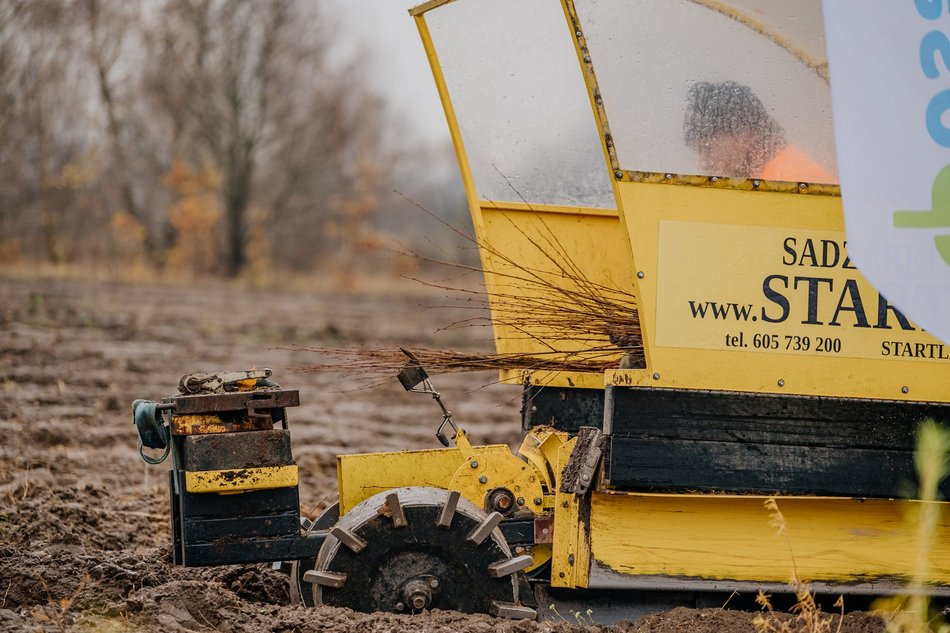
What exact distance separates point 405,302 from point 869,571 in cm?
1983

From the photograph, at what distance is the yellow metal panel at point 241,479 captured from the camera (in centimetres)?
380

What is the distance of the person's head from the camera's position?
12.5 ft

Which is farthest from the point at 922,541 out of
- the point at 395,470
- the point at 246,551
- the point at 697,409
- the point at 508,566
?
the point at 246,551

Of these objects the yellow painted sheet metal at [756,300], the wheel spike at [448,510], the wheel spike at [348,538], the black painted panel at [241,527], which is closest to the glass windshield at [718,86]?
the yellow painted sheet metal at [756,300]

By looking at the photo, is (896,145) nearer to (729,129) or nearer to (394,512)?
(729,129)

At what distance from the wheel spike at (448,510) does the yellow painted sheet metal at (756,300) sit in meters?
0.67

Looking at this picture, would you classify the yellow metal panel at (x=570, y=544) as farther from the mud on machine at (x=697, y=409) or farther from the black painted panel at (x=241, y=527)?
the black painted panel at (x=241, y=527)

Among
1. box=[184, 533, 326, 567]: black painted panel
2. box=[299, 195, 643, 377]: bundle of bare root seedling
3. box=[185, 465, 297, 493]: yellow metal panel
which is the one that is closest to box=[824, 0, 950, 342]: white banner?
box=[299, 195, 643, 377]: bundle of bare root seedling

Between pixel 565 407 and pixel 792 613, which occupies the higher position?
pixel 565 407

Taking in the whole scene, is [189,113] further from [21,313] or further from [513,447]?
[513,447]

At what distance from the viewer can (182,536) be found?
3875mm

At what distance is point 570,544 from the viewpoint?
411cm

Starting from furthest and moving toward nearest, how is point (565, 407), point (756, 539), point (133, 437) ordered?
point (133, 437), point (565, 407), point (756, 539)

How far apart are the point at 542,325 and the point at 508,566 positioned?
3.57 feet
